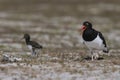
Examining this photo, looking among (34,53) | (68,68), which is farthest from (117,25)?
(68,68)

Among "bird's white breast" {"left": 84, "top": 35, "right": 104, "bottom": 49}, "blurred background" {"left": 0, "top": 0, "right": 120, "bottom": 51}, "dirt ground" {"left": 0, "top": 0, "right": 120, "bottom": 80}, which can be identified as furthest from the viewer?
"blurred background" {"left": 0, "top": 0, "right": 120, "bottom": 51}

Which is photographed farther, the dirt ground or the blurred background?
the blurred background

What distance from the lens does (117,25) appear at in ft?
143

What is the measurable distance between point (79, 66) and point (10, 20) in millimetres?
27956

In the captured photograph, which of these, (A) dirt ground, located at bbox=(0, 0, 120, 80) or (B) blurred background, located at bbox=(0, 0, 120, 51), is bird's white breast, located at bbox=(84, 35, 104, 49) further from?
(B) blurred background, located at bbox=(0, 0, 120, 51)

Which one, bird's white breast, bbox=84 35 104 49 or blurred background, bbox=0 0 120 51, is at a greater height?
blurred background, bbox=0 0 120 51

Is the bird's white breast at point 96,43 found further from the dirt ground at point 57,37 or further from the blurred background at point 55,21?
the blurred background at point 55,21

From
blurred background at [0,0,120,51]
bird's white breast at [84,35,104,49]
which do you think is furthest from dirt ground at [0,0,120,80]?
bird's white breast at [84,35,104,49]

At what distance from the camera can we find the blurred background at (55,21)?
105 ft

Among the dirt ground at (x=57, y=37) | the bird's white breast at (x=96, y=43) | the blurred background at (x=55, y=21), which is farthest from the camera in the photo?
the blurred background at (x=55, y=21)

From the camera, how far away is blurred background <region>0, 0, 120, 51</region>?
1264 inches

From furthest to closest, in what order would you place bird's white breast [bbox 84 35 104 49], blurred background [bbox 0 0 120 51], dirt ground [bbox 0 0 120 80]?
blurred background [bbox 0 0 120 51], bird's white breast [bbox 84 35 104 49], dirt ground [bbox 0 0 120 80]

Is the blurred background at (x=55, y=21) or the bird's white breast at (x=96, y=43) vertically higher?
the blurred background at (x=55, y=21)

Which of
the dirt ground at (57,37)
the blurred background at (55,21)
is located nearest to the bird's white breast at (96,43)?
the dirt ground at (57,37)
